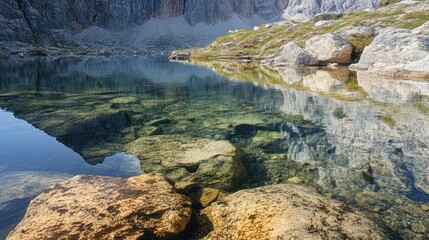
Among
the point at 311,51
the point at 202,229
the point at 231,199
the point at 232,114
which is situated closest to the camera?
the point at 202,229

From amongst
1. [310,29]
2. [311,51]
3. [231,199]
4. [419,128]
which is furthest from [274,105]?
[310,29]

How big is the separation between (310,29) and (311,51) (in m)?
35.2

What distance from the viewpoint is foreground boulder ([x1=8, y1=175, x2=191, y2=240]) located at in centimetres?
584

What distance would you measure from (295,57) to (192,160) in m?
57.9

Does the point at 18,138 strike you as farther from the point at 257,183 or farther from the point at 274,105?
the point at 274,105

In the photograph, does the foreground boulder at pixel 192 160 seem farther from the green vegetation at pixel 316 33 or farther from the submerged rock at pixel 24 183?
the green vegetation at pixel 316 33

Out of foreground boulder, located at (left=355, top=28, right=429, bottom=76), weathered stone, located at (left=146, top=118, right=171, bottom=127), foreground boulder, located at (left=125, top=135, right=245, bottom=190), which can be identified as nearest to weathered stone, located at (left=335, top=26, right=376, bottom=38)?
foreground boulder, located at (left=355, top=28, right=429, bottom=76)

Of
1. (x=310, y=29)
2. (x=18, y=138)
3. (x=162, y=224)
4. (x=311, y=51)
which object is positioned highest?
(x=310, y=29)

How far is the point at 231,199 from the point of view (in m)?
7.36

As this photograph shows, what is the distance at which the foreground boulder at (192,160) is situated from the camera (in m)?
9.67

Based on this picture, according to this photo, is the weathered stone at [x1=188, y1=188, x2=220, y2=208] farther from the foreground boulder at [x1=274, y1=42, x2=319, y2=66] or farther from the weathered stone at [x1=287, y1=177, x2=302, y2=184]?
the foreground boulder at [x1=274, y1=42, x2=319, y2=66]

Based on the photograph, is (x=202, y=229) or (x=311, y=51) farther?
(x=311, y=51)

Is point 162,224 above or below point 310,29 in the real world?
below

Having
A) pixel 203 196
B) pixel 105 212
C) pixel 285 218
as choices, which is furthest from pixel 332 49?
pixel 105 212
